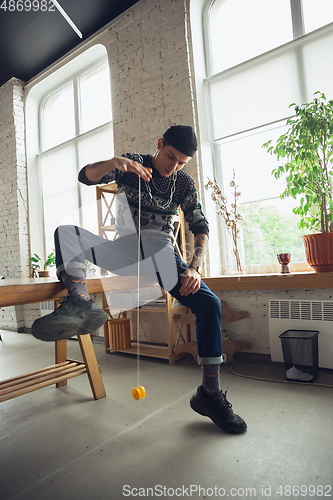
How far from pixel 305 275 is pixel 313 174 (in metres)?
0.68

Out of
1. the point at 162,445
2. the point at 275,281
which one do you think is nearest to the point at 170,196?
the point at 275,281

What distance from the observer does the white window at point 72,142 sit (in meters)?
4.37

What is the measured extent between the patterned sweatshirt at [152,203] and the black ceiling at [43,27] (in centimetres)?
297

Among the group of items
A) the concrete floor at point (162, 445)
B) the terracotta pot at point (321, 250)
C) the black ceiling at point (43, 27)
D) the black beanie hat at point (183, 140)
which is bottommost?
the concrete floor at point (162, 445)

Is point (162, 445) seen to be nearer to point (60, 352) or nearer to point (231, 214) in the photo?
point (60, 352)

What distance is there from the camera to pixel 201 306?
60.0 inches

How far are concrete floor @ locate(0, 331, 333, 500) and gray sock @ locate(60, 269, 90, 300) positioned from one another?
671mm

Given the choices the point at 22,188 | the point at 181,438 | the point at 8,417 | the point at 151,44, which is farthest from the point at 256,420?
the point at 22,188

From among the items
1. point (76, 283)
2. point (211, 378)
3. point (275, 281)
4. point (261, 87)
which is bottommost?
point (211, 378)

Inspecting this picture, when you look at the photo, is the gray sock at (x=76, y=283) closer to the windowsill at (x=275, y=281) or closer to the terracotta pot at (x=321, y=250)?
the windowsill at (x=275, y=281)

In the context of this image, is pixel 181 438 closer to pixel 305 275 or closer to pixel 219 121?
pixel 305 275

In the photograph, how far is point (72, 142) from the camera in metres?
4.71

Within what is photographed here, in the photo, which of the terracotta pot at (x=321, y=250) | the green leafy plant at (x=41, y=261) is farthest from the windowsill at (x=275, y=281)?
the green leafy plant at (x=41, y=261)

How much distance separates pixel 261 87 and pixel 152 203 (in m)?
1.95
